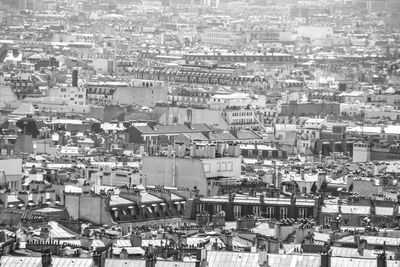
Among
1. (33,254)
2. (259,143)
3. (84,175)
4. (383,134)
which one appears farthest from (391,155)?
(33,254)

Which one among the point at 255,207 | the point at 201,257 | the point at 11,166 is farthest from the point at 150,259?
the point at 11,166

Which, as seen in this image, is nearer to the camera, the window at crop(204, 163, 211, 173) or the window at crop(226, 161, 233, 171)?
the window at crop(204, 163, 211, 173)

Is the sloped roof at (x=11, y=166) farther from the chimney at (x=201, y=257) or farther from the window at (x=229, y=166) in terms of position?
the chimney at (x=201, y=257)

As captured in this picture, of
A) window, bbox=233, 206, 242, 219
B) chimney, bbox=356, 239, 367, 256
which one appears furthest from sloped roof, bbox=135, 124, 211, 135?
chimney, bbox=356, 239, 367, 256

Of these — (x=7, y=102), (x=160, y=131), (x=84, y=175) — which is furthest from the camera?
(x=7, y=102)

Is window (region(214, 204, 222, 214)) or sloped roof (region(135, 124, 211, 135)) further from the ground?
window (region(214, 204, 222, 214))

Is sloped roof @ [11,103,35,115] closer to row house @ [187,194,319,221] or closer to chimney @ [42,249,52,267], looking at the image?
row house @ [187,194,319,221]

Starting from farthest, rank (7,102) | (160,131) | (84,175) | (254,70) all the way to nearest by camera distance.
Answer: (254,70) → (7,102) → (160,131) → (84,175)

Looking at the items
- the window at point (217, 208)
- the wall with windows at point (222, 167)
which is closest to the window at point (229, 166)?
the wall with windows at point (222, 167)

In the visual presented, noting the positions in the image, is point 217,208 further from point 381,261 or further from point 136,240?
point 381,261

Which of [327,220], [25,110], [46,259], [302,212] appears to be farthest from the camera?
[25,110]

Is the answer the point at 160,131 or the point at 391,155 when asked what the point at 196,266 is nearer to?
the point at 391,155
